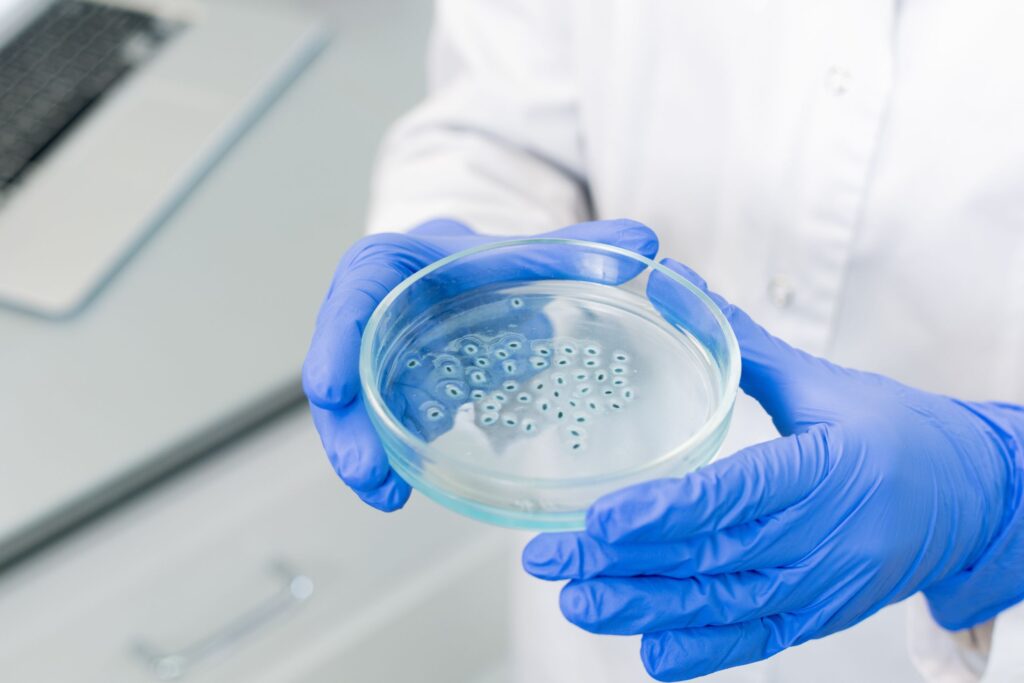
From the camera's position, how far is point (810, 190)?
0.90m

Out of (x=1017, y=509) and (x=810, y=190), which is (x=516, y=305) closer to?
(x=810, y=190)

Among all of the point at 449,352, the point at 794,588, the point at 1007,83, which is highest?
the point at 1007,83

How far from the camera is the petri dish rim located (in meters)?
0.65

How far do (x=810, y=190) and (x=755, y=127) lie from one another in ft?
0.25

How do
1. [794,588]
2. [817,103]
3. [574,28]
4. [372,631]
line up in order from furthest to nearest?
1. [372,631]
2. [574,28]
3. [817,103]
4. [794,588]

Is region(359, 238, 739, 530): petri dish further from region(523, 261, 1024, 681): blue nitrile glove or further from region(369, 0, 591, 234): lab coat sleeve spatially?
region(369, 0, 591, 234): lab coat sleeve

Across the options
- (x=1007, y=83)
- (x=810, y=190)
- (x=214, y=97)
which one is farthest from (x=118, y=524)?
(x=1007, y=83)

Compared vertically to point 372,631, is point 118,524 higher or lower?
higher

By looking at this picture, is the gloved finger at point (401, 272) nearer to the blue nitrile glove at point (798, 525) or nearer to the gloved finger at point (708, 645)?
the blue nitrile glove at point (798, 525)

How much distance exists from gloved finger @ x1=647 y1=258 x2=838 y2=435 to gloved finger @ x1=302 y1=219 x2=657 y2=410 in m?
0.03

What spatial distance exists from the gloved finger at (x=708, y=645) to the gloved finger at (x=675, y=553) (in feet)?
0.18

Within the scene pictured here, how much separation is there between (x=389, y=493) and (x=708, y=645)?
242 mm

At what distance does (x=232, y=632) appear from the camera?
47.1 inches

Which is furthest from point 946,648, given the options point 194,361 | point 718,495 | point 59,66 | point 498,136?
point 59,66
